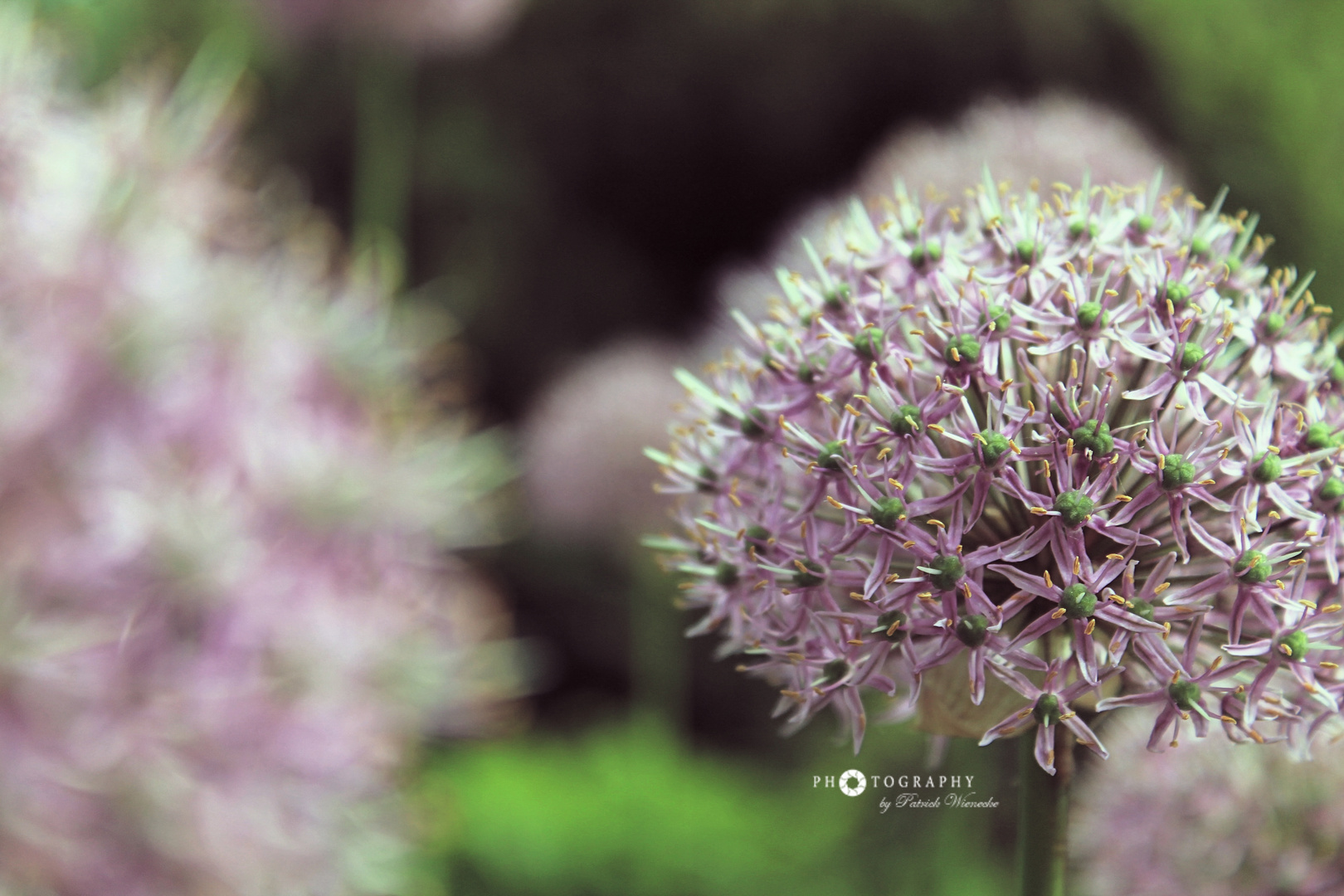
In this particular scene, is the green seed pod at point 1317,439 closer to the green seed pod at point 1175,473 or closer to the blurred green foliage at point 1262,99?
the green seed pod at point 1175,473

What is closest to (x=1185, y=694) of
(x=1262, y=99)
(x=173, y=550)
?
(x=173, y=550)

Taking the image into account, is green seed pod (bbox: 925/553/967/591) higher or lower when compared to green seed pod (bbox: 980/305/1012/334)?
lower

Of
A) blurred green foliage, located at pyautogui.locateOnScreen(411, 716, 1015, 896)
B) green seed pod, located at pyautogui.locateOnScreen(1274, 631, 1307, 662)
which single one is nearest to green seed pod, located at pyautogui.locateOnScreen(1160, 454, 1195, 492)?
green seed pod, located at pyautogui.locateOnScreen(1274, 631, 1307, 662)

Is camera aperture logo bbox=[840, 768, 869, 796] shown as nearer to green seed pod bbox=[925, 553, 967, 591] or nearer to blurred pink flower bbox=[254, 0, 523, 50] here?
green seed pod bbox=[925, 553, 967, 591]

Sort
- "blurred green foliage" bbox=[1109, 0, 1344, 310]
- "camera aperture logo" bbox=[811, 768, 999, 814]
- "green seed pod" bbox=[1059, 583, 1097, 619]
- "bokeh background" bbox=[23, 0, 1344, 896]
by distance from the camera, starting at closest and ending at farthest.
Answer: "green seed pod" bbox=[1059, 583, 1097, 619], "camera aperture logo" bbox=[811, 768, 999, 814], "bokeh background" bbox=[23, 0, 1344, 896], "blurred green foliage" bbox=[1109, 0, 1344, 310]

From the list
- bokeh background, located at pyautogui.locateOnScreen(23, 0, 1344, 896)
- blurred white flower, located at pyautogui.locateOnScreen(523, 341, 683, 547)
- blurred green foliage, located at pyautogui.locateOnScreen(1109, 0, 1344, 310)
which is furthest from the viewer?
blurred green foliage, located at pyautogui.locateOnScreen(1109, 0, 1344, 310)

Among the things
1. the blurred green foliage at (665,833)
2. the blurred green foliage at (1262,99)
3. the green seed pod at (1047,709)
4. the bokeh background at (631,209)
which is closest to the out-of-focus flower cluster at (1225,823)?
the green seed pod at (1047,709)

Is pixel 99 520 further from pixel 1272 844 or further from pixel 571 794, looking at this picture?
pixel 571 794

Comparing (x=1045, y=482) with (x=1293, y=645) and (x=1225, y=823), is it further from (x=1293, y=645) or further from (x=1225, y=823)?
(x=1225, y=823)

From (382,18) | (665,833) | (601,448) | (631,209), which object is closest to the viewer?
(382,18)
